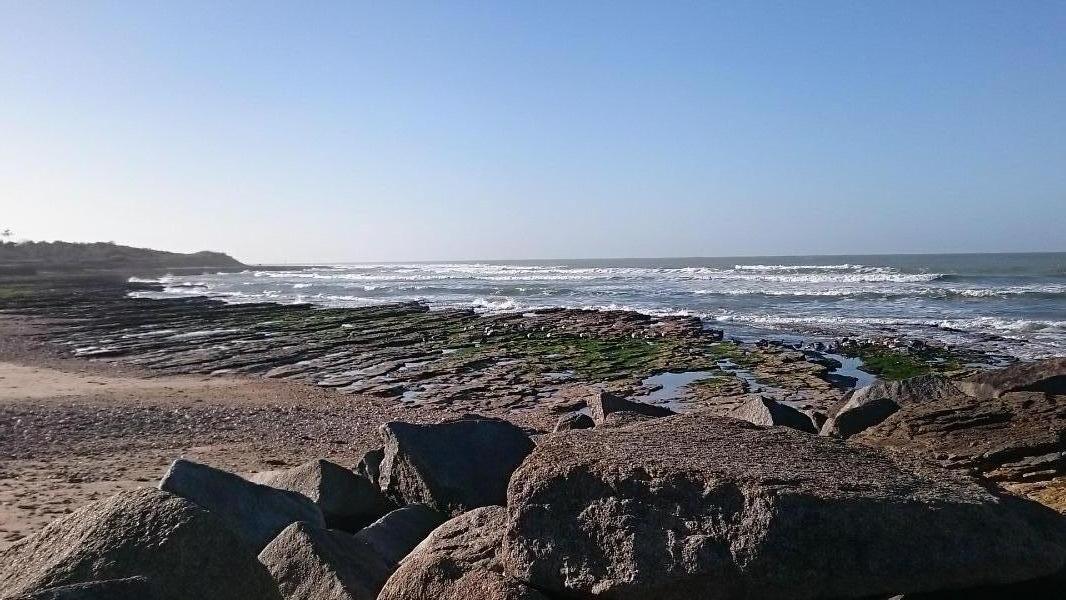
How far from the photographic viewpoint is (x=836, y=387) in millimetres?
14781

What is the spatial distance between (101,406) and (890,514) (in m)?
14.0

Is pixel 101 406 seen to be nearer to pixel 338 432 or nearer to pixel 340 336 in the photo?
pixel 338 432

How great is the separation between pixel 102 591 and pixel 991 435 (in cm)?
611

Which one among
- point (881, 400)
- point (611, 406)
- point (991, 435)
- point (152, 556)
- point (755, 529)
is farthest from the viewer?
point (881, 400)

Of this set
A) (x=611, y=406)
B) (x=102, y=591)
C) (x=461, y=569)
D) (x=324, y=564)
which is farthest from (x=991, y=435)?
(x=102, y=591)

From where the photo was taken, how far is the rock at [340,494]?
5668mm

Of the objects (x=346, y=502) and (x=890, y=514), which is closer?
(x=890, y=514)

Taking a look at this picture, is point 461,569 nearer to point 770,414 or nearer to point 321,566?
point 321,566

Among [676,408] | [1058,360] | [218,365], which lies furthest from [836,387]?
[218,365]

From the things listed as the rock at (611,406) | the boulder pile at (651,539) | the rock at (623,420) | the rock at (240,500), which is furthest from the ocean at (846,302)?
the rock at (240,500)

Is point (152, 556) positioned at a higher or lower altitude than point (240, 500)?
higher

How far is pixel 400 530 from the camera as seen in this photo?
491 centimetres

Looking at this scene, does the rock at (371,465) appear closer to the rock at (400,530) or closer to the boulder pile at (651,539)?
the rock at (400,530)

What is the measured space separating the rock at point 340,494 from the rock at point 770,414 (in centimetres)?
357
